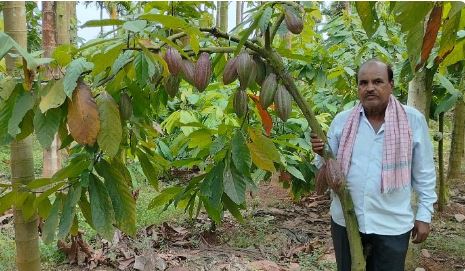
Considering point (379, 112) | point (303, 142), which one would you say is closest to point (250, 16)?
point (379, 112)

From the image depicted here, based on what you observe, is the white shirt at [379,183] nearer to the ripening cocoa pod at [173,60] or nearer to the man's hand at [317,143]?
the man's hand at [317,143]

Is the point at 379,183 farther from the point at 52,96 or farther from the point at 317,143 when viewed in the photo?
the point at 52,96

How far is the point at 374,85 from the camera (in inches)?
64.1

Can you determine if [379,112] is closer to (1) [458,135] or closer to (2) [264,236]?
(2) [264,236]

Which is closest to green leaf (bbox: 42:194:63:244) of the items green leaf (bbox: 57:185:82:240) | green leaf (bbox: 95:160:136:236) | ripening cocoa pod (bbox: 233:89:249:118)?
green leaf (bbox: 57:185:82:240)

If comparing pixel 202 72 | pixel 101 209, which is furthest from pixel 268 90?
pixel 101 209

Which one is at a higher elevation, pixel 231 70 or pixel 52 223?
pixel 231 70

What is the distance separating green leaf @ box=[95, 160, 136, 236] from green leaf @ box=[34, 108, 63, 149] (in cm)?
21

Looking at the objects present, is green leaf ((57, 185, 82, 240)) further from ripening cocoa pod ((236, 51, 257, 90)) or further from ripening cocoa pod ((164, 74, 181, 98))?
ripening cocoa pod ((236, 51, 257, 90))

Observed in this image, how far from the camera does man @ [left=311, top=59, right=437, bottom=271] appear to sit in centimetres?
159

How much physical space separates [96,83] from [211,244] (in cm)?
222

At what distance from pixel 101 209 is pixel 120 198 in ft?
0.17

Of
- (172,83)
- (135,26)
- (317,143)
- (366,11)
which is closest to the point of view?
(366,11)

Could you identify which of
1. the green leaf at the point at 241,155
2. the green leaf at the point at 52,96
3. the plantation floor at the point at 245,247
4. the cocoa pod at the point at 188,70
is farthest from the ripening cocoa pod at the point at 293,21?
the plantation floor at the point at 245,247
